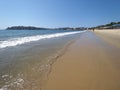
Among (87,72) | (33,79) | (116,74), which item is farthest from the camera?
(87,72)

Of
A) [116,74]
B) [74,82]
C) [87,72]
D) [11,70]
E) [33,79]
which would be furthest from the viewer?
[11,70]

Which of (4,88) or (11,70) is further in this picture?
(11,70)

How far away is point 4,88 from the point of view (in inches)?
167

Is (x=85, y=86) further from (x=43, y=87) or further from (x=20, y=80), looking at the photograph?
(x=20, y=80)

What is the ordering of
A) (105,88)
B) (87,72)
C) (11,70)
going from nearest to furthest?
(105,88) → (87,72) → (11,70)

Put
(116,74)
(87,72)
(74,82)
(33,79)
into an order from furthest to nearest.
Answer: (87,72) < (116,74) < (33,79) < (74,82)

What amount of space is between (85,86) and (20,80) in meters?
2.25

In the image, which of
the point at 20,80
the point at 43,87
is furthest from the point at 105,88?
the point at 20,80

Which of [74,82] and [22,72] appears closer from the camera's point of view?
[74,82]

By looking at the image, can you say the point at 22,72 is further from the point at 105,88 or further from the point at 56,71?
the point at 105,88

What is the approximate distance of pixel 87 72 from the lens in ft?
18.7

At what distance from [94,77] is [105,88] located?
0.94m

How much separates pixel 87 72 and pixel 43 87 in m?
2.15

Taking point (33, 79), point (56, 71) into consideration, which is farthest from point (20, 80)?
point (56, 71)
